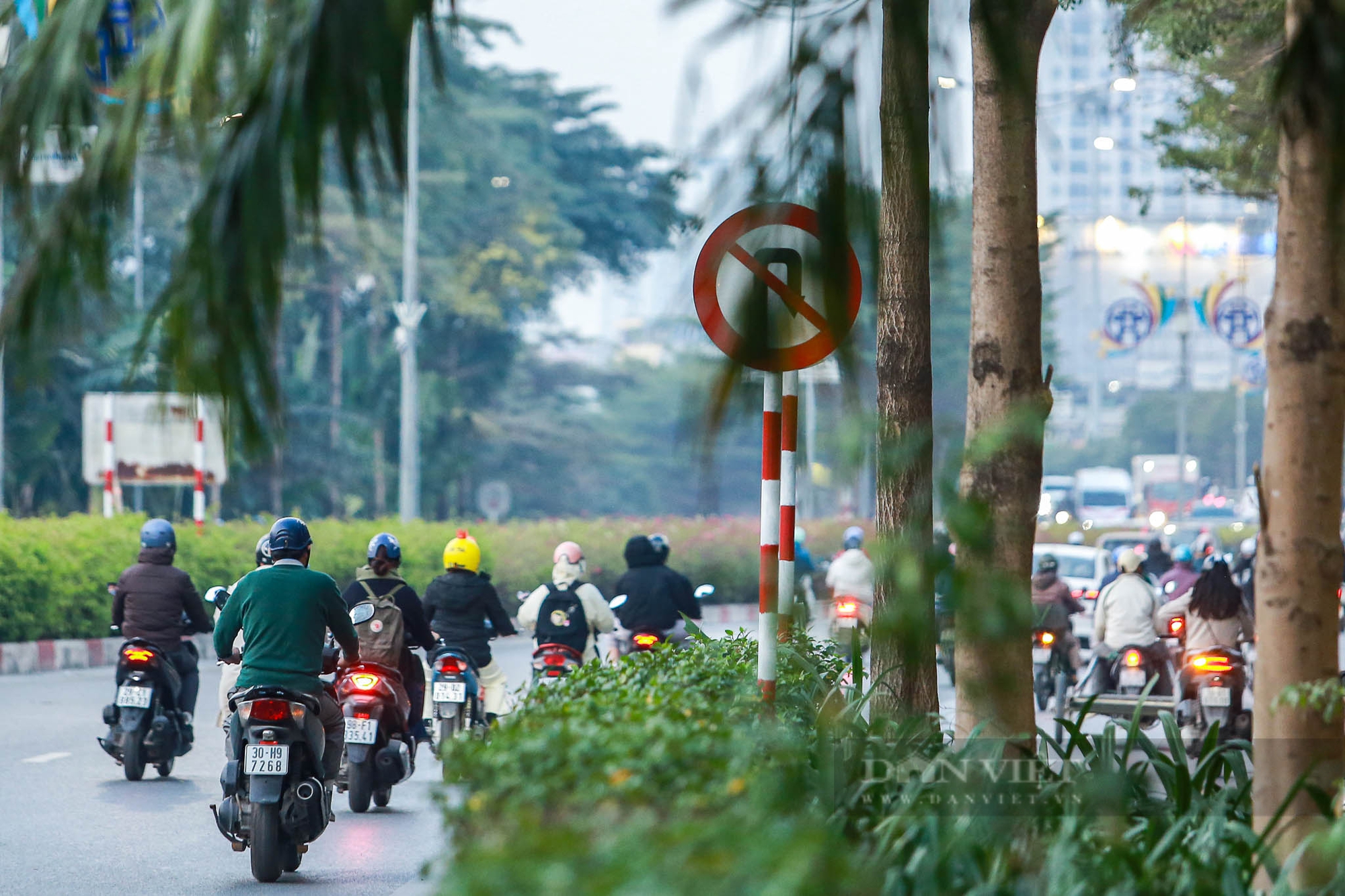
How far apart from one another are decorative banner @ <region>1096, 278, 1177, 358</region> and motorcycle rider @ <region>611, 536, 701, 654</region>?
21544 mm

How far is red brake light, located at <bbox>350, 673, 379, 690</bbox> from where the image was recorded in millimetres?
9695

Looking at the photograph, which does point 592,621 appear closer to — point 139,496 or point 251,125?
point 251,125

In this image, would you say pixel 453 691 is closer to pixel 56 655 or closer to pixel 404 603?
pixel 404 603

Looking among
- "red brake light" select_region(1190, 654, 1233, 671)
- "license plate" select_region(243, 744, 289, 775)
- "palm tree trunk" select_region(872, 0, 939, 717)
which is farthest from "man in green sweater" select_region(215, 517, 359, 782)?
"red brake light" select_region(1190, 654, 1233, 671)

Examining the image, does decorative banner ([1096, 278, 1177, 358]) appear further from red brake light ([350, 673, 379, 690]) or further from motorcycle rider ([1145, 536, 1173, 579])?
red brake light ([350, 673, 379, 690])

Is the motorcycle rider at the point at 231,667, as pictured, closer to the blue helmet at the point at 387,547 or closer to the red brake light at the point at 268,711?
the red brake light at the point at 268,711

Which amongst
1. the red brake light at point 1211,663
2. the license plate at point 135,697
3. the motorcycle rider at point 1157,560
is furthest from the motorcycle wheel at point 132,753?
the motorcycle rider at point 1157,560

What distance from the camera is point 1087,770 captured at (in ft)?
17.3

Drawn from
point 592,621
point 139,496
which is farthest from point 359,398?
point 592,621

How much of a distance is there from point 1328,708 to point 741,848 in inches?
94.5

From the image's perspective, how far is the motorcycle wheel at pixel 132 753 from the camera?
1070 cm

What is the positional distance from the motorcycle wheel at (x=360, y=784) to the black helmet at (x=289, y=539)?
1.95 meters

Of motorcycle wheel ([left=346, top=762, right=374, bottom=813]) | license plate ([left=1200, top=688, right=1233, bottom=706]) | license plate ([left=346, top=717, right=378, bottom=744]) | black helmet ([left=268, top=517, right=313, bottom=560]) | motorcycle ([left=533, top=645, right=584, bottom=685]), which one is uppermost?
black helmet ([left=268, top=517, right=313, bottom=560])

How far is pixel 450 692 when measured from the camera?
35.8 ft
